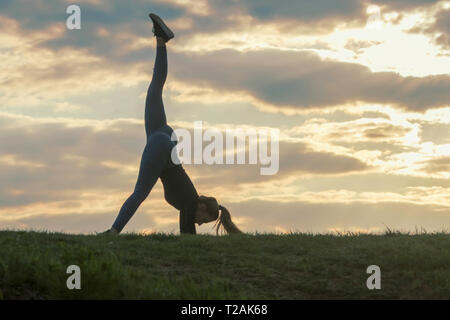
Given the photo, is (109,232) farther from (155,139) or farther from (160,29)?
(160,29)

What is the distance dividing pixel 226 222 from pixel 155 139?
9.40 ft

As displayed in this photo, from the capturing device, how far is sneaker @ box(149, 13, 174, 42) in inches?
602

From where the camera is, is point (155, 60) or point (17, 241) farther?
point (155, 60)

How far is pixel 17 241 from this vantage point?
12.4 metres

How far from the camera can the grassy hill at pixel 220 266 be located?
995 centimetres

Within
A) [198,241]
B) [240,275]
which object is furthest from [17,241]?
[240,275]

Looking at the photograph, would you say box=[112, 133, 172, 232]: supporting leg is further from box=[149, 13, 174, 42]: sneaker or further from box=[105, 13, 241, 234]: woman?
box=[149, 13, 174, 42]: sneaker

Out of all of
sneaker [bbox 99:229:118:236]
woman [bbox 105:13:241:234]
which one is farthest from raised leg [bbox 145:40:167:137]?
sneaker [bbox 99:229:118:236]

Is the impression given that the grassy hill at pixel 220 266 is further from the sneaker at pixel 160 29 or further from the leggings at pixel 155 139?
the sneaker at pixel 160 29
